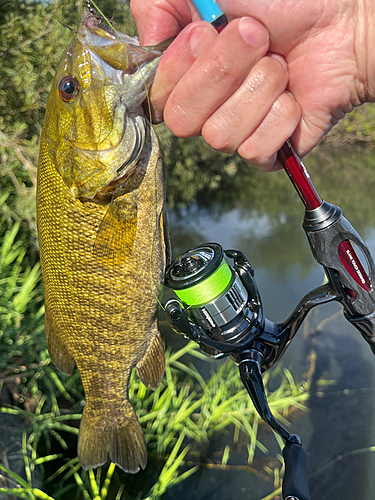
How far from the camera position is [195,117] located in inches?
43.9

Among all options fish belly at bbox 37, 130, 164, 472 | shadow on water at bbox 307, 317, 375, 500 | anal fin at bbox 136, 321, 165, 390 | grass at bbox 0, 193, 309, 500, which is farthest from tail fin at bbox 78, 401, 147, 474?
shadow on water at bbox 307, 317, 375, 500

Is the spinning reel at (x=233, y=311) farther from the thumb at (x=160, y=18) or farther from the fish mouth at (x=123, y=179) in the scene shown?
the thumb at (x=160, y=18)

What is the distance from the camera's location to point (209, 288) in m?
1.17

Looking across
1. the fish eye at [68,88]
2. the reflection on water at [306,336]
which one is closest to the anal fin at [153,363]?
the fish eye at [68,88]

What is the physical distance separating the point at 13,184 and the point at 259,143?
3.35m

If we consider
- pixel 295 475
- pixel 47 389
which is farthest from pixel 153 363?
pixel 47 389

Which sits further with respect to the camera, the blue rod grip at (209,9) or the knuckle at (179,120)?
the knuckle at (179,120)

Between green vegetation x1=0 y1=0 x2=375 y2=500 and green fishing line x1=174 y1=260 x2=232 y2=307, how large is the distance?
5.42 feet

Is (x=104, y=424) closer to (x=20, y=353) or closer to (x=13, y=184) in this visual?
(x=20, y=353)

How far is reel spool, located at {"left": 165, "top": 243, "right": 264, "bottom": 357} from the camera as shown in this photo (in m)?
1.17

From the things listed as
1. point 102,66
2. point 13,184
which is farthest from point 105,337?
point 13,184

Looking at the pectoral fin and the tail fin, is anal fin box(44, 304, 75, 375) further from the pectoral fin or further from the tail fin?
the pectoral fin

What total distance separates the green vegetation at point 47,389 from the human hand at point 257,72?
81.3 inches

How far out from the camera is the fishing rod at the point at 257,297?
1048 mm
